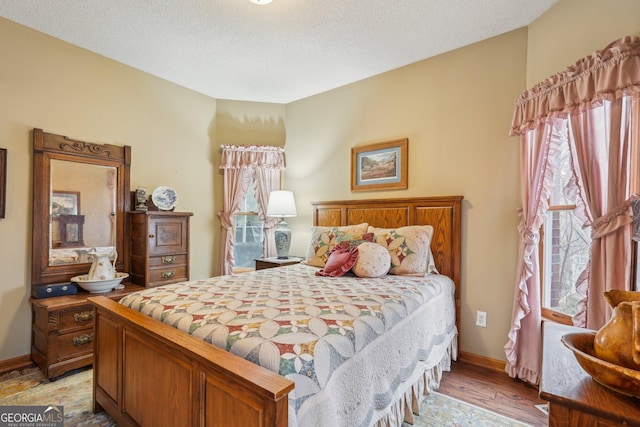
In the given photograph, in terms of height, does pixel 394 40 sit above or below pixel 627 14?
above

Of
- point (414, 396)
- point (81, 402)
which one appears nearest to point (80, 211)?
point (81, 402)

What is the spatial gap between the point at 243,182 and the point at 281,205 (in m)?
0.73

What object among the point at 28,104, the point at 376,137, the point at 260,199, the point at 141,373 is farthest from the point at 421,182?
the point at 28,104

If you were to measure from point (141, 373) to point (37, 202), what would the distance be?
2.03 metres

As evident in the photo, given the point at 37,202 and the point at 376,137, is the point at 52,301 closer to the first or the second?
the point at 37,202

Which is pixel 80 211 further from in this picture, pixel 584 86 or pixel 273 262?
pixel 584 86

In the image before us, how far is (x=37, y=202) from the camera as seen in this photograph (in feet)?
8.34

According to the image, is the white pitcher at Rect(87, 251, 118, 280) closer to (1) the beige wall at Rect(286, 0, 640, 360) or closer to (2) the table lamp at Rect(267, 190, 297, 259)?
(2) the table lamp at Rect(267, 190, 297, 259)

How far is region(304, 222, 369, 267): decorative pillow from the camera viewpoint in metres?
2.79

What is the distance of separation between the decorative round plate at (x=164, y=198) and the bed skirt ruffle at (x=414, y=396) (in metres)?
2.89

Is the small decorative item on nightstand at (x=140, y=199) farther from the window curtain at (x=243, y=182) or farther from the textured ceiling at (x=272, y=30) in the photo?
the textured ceiling at (x=272, y=30)

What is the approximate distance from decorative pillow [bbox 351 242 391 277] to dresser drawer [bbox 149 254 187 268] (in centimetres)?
193

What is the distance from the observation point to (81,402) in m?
2.01

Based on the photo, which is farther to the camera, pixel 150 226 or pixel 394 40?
pixel 150 226
